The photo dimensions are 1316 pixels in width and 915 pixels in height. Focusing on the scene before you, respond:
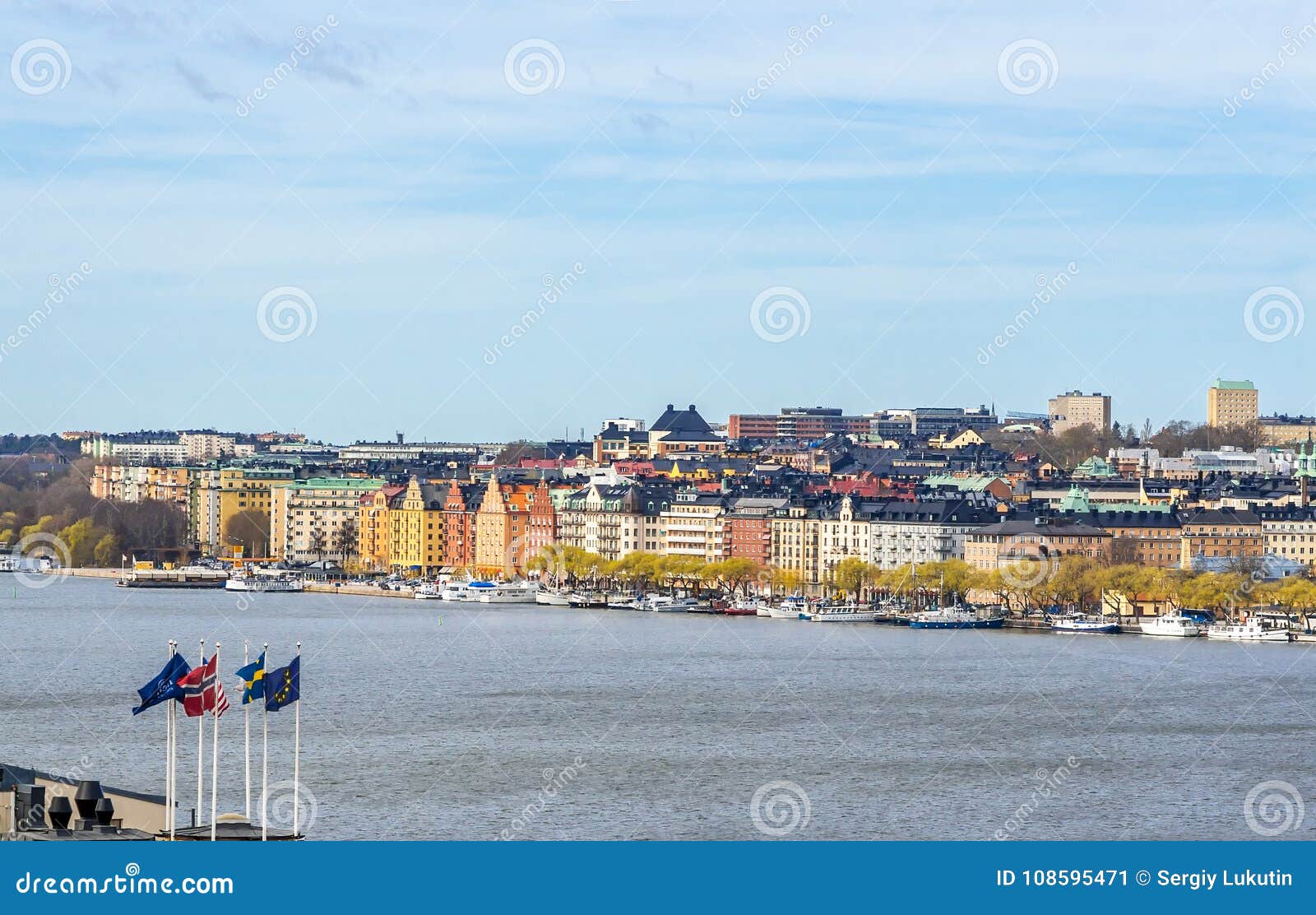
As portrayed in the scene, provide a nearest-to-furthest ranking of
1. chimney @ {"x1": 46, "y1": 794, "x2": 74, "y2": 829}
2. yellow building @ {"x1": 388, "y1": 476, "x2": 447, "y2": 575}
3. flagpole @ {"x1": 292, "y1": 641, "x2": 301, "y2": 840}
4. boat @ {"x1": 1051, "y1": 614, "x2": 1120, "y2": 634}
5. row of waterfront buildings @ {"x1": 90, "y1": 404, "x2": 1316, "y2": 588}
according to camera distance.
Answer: chimney @ {"x1": 46, "y1": 794, "x2": 74, "y2": 829} < flagpole @ {"x1": 292, "y1": 641, "x2": 301, "y2": 840} < boat @ {"x1": 1051, "y1": 614, "x2": 1120, "y2": 634} < row of waterfront buildings @ {"x1": 90, "y1": 404, "x2": 1316, "y2": 588} < yellow building @ {"x1": 388, "y1": 476, "x2": 447, "y2": 575}

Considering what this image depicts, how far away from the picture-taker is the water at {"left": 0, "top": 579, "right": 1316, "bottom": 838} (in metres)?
12.3

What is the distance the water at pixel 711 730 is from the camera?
40.4ft

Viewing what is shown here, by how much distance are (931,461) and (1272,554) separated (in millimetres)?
13927

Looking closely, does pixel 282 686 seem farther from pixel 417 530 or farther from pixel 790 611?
pixel 417 530

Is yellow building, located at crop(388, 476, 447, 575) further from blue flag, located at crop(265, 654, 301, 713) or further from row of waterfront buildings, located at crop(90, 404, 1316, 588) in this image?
blue flag, located at crop(265, 654, 301, 713)

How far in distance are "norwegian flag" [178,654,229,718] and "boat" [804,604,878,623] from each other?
22072 mm

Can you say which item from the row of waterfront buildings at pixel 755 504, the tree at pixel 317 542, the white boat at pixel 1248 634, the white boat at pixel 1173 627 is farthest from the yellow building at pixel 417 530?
the white boat at pixel 1248 634

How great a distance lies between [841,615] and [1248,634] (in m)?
6.00

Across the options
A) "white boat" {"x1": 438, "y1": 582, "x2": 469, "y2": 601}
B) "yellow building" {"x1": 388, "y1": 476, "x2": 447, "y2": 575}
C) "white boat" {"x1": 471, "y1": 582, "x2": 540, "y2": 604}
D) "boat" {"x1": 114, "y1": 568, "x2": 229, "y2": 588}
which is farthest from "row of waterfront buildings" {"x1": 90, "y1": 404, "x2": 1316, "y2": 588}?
"boat" {"x1": 114, "y1": 568, "x2": 229, "y2": 588}

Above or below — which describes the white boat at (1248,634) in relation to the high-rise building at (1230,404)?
below

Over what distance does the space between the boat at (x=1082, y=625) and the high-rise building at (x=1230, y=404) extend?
35092 mm

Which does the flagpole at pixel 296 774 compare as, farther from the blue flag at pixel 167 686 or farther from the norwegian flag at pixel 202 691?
the blue flag at pixel 167 686

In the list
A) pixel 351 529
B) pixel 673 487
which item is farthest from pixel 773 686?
pixel 351 529

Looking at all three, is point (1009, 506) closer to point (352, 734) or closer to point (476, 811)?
point (352, 734)
